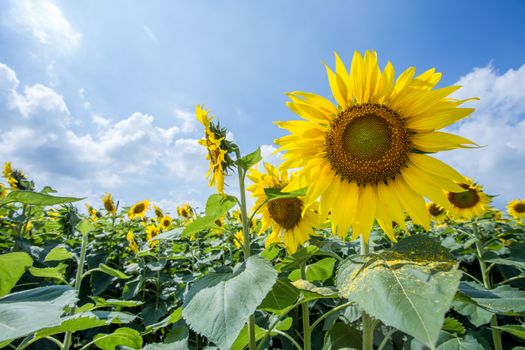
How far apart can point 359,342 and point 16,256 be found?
1.68 m

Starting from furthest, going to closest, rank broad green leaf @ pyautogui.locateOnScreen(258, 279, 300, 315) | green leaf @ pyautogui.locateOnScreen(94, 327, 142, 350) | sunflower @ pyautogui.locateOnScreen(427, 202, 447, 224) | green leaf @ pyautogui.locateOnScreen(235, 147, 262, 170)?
sunflower @ pyautogui.locateOnScreen(427, 202, 447, 224) < green leaf @ pyautogui.locateOnScreen(94, 327, 142, 350) < green leaf @ pyautogui.locateOnScreen(235, 147, 262, 170) < broad green leaf @ pyautogui.locateOnScreen(258, 279, 300, 315)

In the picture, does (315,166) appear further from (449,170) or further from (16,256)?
(16,256)

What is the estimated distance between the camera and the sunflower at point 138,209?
30.0ft

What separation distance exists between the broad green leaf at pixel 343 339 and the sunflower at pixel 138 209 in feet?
26.7

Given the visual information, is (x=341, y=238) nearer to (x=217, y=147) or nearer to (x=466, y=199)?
(x=217, y=147)

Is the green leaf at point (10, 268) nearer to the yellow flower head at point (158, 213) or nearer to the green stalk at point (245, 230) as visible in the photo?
the green stalk at point (245, 230)

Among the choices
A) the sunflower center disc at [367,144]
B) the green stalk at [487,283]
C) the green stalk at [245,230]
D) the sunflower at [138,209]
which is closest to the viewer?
the green stalk at [245,230]

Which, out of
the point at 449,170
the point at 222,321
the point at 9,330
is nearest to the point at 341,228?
the point at 449,170

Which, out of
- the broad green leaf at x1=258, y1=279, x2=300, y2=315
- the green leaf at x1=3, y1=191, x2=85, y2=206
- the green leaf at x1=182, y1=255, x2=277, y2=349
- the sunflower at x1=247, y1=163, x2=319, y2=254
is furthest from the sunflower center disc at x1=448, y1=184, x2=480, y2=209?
the green leaf at x1=3, y1=191, x2=85, y2=206

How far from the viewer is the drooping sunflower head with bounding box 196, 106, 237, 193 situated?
2258 mm

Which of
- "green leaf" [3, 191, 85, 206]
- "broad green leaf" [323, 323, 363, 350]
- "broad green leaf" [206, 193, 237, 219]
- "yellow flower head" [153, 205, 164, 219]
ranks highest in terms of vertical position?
"yellow flower head" [153, 205, 164, 219]

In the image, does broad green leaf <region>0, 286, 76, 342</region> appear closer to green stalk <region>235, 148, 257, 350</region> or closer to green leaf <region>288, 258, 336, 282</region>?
green stalk <region>235, 148, 257, 350</region>

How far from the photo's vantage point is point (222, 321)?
3.96ft

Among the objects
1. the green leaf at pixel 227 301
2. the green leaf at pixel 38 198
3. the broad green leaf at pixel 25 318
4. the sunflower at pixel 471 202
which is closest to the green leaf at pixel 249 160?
the green leaf at pixel 227 301
